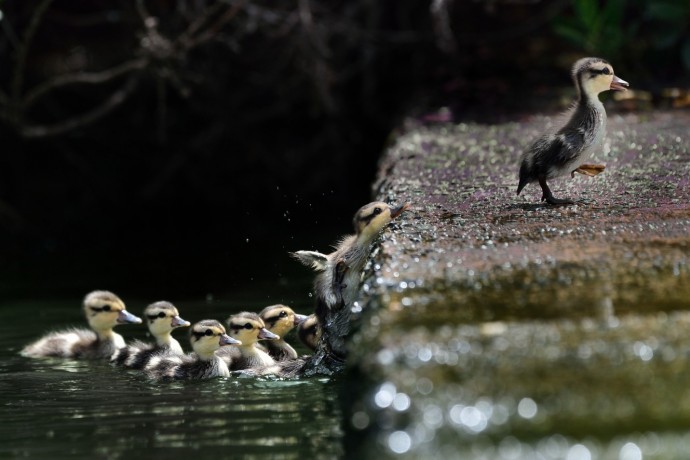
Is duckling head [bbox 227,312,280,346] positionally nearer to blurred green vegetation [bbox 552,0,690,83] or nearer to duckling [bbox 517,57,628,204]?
duckling [bbox 517,57,628,204]

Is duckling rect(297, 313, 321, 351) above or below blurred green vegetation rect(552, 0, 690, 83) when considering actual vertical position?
below

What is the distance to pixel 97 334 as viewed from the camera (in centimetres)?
786

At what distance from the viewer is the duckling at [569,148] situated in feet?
20.7

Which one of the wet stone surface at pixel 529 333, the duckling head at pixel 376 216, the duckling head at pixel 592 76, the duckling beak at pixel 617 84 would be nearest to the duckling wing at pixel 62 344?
the duckling head at pixel 376 216

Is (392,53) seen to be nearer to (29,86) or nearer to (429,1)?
(429,1)

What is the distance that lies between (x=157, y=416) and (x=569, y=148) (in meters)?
2.49

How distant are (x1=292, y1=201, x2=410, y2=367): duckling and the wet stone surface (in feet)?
0.46

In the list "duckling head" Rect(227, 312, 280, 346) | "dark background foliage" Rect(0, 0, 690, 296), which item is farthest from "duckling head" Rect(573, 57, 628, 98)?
"dark background foliage" Rect(0, 0, 690, 296)

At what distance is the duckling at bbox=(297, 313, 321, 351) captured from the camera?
6.89 meters

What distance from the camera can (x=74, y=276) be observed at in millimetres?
10242

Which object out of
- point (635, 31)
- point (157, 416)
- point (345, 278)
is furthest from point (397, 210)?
point (635, 31)

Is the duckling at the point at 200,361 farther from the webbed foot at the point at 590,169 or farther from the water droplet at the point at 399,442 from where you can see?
the water droplet at the point at 399,442

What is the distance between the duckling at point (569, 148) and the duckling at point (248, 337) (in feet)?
5.14

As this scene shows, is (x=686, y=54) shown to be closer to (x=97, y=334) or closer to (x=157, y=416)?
(x=97, y=334)
